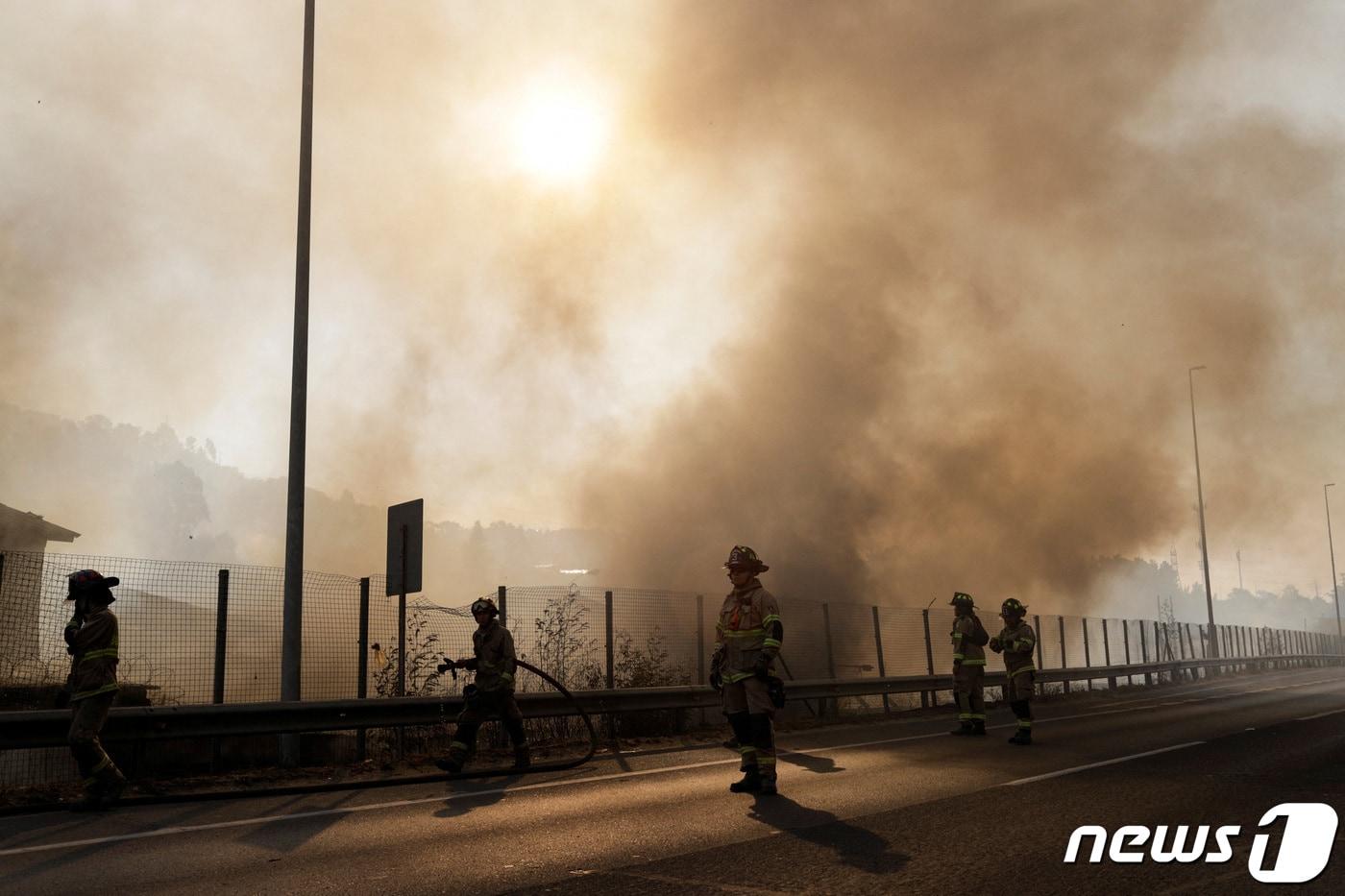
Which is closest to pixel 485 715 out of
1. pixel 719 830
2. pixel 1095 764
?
pixel 719 830

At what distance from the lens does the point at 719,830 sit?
19.8 feet

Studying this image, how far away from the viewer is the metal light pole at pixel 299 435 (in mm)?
10000

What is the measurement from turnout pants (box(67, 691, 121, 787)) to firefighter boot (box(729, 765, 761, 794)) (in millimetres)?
4785

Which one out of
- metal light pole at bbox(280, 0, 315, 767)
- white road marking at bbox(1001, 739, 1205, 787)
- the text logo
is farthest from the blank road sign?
the text logo

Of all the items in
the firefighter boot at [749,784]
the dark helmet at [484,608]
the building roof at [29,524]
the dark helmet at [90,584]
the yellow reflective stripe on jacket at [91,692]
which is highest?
the building roof at [29,524]

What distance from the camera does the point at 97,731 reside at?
7.58 metres

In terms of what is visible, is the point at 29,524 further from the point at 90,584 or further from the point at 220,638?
the point at 90,584

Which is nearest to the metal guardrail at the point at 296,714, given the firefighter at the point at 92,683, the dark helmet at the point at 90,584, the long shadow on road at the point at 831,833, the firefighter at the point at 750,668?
the firefighter at the point at 92,683

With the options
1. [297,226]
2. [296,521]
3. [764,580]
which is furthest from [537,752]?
[764,580]

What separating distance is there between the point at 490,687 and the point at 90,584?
3.66 metres

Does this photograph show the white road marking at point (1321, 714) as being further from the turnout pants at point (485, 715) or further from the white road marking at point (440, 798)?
the turnout pants at point (485, 715)

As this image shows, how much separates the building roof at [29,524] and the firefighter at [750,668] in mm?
22236

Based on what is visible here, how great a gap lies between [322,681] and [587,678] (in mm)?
3902

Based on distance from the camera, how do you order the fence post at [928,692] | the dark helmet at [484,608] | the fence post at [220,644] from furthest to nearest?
1. the fence post at [928,692]
2. the dark helmet at [484,608]
3. the fence post at [220,644]
